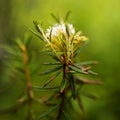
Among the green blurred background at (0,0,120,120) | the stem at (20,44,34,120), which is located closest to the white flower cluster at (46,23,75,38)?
the stem at (20,44,34,120)

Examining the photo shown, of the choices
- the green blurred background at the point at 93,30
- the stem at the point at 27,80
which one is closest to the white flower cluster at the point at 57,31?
the stem at the point at 27,80

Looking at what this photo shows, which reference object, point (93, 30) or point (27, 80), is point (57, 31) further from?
point (93, 30)

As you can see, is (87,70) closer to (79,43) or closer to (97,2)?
(79,43)

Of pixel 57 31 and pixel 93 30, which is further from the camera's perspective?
pixel 93 30

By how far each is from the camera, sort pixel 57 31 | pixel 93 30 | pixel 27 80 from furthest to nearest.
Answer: pixel 93 30 < pixel 27 80 < pixel 57 31

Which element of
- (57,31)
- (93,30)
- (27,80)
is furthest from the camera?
(93,30)

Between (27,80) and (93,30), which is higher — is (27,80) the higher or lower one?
the lower one

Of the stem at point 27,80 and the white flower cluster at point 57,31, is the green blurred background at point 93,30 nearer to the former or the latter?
the stem at point 27,80

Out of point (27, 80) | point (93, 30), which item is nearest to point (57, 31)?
point (27, 80)

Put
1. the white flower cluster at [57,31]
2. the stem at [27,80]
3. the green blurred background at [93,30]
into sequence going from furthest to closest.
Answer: the green blurred background at [93,30], the stem at [27,80], the white flower cluster at [57,31]

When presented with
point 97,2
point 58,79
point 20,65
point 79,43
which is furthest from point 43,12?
point 79,43
